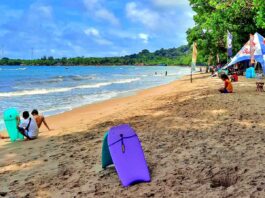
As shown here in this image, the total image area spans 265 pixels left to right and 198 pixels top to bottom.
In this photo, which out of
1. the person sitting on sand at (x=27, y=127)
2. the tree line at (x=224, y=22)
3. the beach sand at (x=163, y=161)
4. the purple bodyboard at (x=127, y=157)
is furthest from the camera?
the tree line at (x=224, y=22)

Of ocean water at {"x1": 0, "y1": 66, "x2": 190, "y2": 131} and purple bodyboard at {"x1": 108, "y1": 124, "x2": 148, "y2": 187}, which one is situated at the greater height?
purple bodyboard at {"x1": 108, "y1": 124, "x2": 148, "y2": 187}

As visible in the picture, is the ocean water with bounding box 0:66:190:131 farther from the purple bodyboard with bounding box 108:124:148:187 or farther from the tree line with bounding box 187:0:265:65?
the purple bodyboard with bounding box 108:124:148:187

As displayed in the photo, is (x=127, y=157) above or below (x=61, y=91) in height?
above

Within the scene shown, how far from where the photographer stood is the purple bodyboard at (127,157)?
5.91 m

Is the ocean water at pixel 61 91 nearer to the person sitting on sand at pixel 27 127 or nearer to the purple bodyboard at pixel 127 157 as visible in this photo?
the person sitting on sand at pixel 27 127

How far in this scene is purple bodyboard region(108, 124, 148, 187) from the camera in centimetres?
591

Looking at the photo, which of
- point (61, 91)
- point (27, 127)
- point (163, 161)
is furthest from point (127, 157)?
point (61, 91)

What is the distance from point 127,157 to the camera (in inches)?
240

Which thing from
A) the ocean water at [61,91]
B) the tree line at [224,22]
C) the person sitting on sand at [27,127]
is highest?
the tree line at [224,22]

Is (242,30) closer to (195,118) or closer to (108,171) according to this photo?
(195,118)

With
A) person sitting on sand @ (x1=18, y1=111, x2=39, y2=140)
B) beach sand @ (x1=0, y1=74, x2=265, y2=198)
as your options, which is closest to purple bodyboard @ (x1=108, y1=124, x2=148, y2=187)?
beach sand @ (x1=0, y1=74, x2=265, y2=198)

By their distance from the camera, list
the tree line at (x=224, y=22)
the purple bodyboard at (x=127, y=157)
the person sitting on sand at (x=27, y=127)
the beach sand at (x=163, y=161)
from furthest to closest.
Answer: the tree line at (x=224, y=22)
the person sitting on sand at (x=27, y=127)
the purple bodyboard at (x=127, y=157)
the beach sand at (x=163, y=161)

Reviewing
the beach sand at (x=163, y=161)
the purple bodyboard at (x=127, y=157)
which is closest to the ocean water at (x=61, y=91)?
the beach sand at (x=163, y=161)

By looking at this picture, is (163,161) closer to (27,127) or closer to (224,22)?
(27,127)
